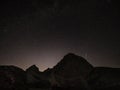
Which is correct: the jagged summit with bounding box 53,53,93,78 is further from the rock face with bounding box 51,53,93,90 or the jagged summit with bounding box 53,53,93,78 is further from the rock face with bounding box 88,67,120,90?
the rock face with bounding box 88,67,120,90

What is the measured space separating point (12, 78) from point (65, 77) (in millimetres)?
5886

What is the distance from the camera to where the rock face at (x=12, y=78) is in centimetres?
2941

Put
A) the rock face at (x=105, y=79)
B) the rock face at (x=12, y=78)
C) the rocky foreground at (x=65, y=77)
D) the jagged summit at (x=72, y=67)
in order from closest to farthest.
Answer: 1. the rock face at (x=105, y=79)
2. the rocky foreground at (x=65, y=77)
3. the rock face at (x=12, y=78)
4. the jagged summit at (x=72, y=67)

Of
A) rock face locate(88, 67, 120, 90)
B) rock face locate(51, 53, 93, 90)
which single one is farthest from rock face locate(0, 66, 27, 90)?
rock face locate(88, 67, 120, 90)

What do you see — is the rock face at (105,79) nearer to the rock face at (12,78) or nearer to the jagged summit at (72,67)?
the jagged summit at (72,67)

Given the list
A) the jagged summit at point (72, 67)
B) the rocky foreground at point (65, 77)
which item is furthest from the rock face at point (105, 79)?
the jagged summit at point (72, 67)

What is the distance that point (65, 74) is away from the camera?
101 feet

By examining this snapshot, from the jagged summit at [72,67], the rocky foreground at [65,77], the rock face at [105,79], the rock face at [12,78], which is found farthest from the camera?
the jagged summit at [72,67]

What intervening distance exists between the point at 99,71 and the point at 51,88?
215 inches

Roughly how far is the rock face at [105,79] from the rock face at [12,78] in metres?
7.23

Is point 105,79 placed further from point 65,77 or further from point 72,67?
point 65,77

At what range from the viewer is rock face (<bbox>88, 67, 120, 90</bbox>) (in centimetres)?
2778

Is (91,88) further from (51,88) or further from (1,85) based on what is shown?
(1,85)

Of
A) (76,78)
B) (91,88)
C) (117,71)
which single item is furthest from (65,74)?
(117,71)
